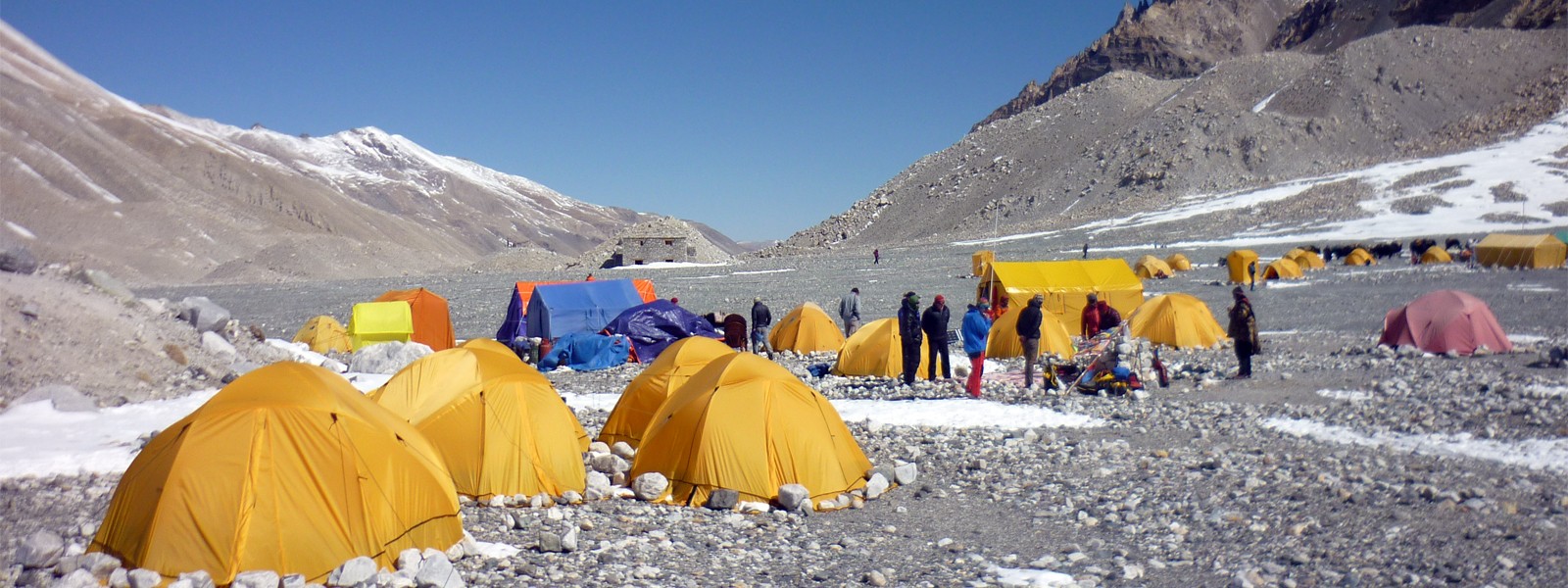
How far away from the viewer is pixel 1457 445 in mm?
9531

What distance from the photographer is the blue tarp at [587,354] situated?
1858cm

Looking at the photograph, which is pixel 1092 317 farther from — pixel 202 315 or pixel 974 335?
pixel 202 315

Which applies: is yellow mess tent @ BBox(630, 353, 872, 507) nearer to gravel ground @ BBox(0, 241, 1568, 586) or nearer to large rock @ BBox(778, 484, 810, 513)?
large rock @ BBox(778, 484, 810, 513)

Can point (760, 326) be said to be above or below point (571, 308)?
below

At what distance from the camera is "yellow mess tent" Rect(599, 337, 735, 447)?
10.7 meters

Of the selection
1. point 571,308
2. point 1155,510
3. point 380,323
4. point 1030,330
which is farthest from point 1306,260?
point 1155,510

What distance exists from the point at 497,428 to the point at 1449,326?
14.9 m

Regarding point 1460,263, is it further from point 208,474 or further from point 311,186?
point 311,186

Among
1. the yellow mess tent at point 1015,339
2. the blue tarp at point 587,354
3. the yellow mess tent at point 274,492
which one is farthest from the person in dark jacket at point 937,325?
the yellow mess tent at point 274,492

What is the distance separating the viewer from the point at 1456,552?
657 centimetres

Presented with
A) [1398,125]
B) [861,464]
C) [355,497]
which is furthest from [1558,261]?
[1398,125]

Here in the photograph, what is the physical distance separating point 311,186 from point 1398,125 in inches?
5011

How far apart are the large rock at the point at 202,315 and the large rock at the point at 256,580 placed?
1247cm

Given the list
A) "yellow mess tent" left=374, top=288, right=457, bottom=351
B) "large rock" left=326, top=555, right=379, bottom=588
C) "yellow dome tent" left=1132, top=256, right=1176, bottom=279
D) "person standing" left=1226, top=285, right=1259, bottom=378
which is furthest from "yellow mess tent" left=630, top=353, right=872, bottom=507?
"yellow dome tent" left=1132, top=256, right=1176, bottom=279
